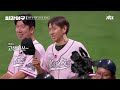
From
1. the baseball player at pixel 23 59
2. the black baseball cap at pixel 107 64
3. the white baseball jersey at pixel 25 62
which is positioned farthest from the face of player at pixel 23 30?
the black baseball cap at pixel 107 64

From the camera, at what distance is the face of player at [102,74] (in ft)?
12.8

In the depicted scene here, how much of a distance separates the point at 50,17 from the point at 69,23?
212 mm

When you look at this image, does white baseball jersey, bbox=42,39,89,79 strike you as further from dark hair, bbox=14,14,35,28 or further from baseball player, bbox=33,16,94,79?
dark hair, bbox=14,14,35,28

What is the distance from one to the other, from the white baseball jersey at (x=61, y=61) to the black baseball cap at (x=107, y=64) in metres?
0.24

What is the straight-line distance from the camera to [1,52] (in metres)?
4.03

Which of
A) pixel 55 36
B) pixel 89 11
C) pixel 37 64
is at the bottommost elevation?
pixel 37 64

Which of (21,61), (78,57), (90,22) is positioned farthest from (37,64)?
(90,22)

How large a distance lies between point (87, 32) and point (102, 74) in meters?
0.48

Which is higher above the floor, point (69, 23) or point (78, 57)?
point (69, 23)

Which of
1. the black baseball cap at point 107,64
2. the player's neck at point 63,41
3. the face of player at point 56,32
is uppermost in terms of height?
the face of player at point 56,32

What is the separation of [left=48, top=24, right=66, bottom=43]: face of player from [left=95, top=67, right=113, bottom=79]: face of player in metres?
0.54

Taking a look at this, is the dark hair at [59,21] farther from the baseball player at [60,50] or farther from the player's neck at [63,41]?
the player's neck at [63,41]

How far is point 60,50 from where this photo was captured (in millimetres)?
4090

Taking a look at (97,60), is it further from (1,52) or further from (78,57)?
(1,52)
